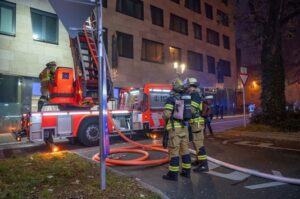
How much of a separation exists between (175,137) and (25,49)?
43.4 ft

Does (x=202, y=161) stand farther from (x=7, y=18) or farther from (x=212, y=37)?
(x=212, y=37)

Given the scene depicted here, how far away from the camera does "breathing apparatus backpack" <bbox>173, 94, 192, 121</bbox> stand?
217 inches

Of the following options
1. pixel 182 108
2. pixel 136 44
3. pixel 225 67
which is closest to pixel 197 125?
pixel 182 108

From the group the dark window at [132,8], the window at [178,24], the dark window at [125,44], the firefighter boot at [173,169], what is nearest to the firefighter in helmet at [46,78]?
the firefighter boot at [173,169]

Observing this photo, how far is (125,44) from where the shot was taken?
823 inches

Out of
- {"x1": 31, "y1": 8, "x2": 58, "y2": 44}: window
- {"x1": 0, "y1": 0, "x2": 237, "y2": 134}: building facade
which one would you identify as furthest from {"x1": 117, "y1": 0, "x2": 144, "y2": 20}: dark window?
{"x1": 31, "y1": 8, "x2": 58, "y2": 44}: window

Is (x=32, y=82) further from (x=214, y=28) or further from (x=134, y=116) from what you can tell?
(x=214, y=28)

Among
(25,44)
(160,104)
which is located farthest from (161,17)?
(160,104)

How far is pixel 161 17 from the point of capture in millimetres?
24688

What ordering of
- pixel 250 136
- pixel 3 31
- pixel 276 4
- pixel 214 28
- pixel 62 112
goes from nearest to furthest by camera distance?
1. pixel 62 112
2. pixel 250 136
3. pixel 276 4
4. pixel 3 31
5. pixel 214 28

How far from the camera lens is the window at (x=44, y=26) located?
1630cm

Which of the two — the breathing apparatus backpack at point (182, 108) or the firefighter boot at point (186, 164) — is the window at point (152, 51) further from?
the firefighter boot at point (186, 164)

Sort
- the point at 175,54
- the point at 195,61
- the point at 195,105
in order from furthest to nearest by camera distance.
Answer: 1. the point at 195,61
2. the point at 175,54
3. the point at 195,105

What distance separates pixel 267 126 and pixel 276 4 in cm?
574
